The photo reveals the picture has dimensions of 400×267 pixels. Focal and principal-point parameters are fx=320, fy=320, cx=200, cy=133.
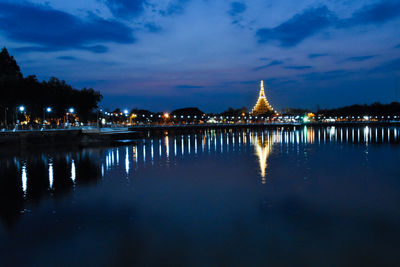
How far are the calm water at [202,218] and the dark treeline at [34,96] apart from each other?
23.8 meters

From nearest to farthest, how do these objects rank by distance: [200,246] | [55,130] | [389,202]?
1. [200,246]
2. [389,202]
3. [55,130]

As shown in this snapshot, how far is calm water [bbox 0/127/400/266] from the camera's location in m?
7.46

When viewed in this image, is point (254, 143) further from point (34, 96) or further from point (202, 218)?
point (202, 218)

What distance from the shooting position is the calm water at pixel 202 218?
7461mm

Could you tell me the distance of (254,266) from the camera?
6965mm

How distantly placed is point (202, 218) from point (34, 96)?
122ft

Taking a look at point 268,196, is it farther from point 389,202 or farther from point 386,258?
point 386,258

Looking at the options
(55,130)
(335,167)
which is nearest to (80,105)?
(55,130)

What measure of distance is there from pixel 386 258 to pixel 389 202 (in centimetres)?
491

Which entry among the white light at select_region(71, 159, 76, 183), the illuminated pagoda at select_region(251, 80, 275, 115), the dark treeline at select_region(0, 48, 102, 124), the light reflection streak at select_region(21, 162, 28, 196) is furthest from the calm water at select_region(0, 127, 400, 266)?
the illuminated pagoda at select_region(251, 80, 275, 115)

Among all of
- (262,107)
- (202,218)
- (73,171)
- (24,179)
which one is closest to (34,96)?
(73,171)

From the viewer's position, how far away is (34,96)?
3988 centimetres

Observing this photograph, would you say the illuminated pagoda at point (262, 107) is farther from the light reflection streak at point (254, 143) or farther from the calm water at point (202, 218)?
the calm water at point (202, 218)

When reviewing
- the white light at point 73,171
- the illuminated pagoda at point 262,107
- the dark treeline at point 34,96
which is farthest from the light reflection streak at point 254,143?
the illuminated pagoda at point 262,107
